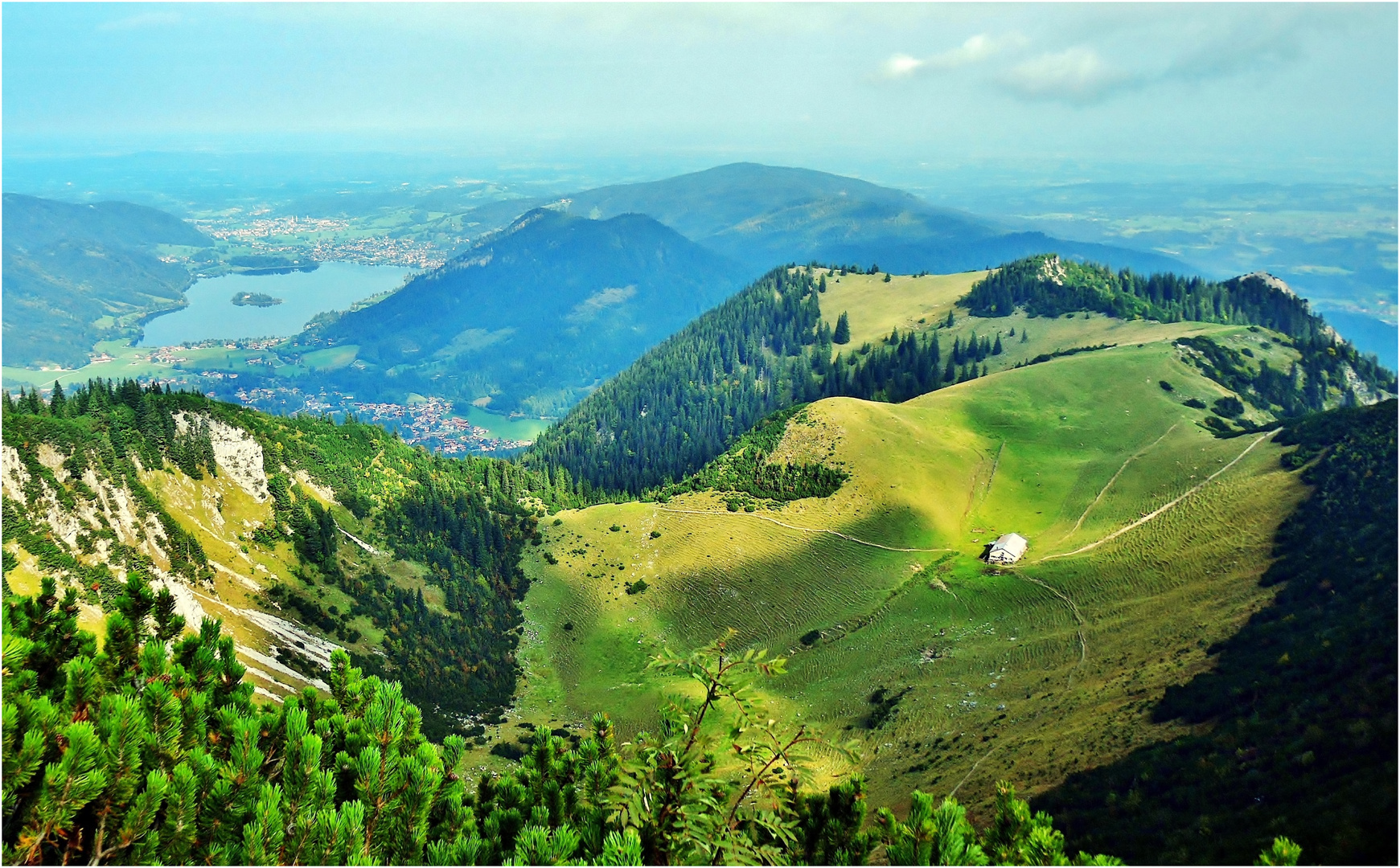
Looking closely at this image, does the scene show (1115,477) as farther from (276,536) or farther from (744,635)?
(276,536)

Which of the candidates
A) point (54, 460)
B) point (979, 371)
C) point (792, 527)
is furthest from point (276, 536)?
point (979, 371)

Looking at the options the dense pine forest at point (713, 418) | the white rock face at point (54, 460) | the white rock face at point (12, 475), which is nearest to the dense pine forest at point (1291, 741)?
the white rock face at point (12, 475)

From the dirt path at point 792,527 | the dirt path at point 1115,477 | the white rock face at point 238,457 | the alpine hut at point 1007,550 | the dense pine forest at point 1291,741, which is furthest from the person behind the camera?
the dirt path at point 792,527

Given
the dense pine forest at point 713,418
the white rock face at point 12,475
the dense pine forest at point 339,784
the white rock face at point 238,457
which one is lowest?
the dense pine forest at point 713,418

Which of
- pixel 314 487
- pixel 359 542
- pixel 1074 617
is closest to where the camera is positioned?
pixel 1074 617

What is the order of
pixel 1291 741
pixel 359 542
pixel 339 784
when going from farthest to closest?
pixel 359 542
pixel 1291 741
pixel 339 784

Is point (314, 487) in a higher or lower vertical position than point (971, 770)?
higher

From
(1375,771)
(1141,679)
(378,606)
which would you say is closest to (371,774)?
(1375,771)

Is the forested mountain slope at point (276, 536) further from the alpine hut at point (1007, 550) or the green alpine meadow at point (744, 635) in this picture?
the alpine hut at point (1007, 550)

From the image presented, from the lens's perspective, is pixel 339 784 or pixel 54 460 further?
pixel 54 460
